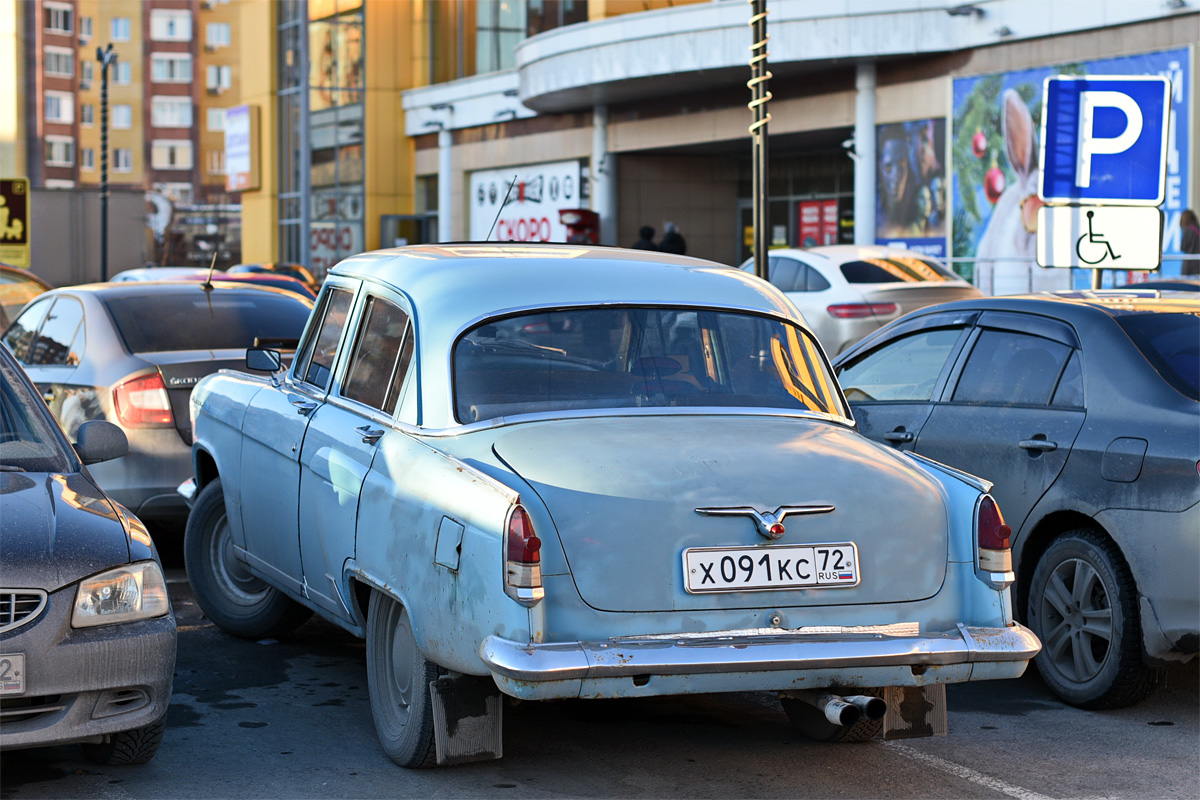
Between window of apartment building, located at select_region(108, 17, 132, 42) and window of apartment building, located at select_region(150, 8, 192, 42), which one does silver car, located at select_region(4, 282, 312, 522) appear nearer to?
window of apartment building, located at select_region(150, 8, 192, 42)

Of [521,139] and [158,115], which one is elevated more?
[158,115]

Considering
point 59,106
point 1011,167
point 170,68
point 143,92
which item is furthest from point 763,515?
point 59,106

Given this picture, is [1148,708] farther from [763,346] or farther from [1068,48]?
[1068,48]

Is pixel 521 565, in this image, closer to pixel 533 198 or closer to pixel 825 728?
pixel 825 728

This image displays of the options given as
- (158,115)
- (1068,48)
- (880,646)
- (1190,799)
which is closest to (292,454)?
(880,646)

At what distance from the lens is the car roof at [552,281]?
5445 millimetres

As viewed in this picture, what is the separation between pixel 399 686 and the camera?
5.12 metres

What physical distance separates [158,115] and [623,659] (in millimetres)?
105254

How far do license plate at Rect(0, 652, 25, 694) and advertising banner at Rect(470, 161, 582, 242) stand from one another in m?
32.1

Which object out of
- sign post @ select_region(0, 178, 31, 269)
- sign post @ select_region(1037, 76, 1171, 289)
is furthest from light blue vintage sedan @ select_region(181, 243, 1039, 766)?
sign post @ select_region(0, 178, 31, 269)

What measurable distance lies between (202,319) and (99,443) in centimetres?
348

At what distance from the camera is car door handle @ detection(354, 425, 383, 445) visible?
533 cm

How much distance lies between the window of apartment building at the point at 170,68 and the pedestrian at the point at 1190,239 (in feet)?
302

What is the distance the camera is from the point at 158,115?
104 metres
